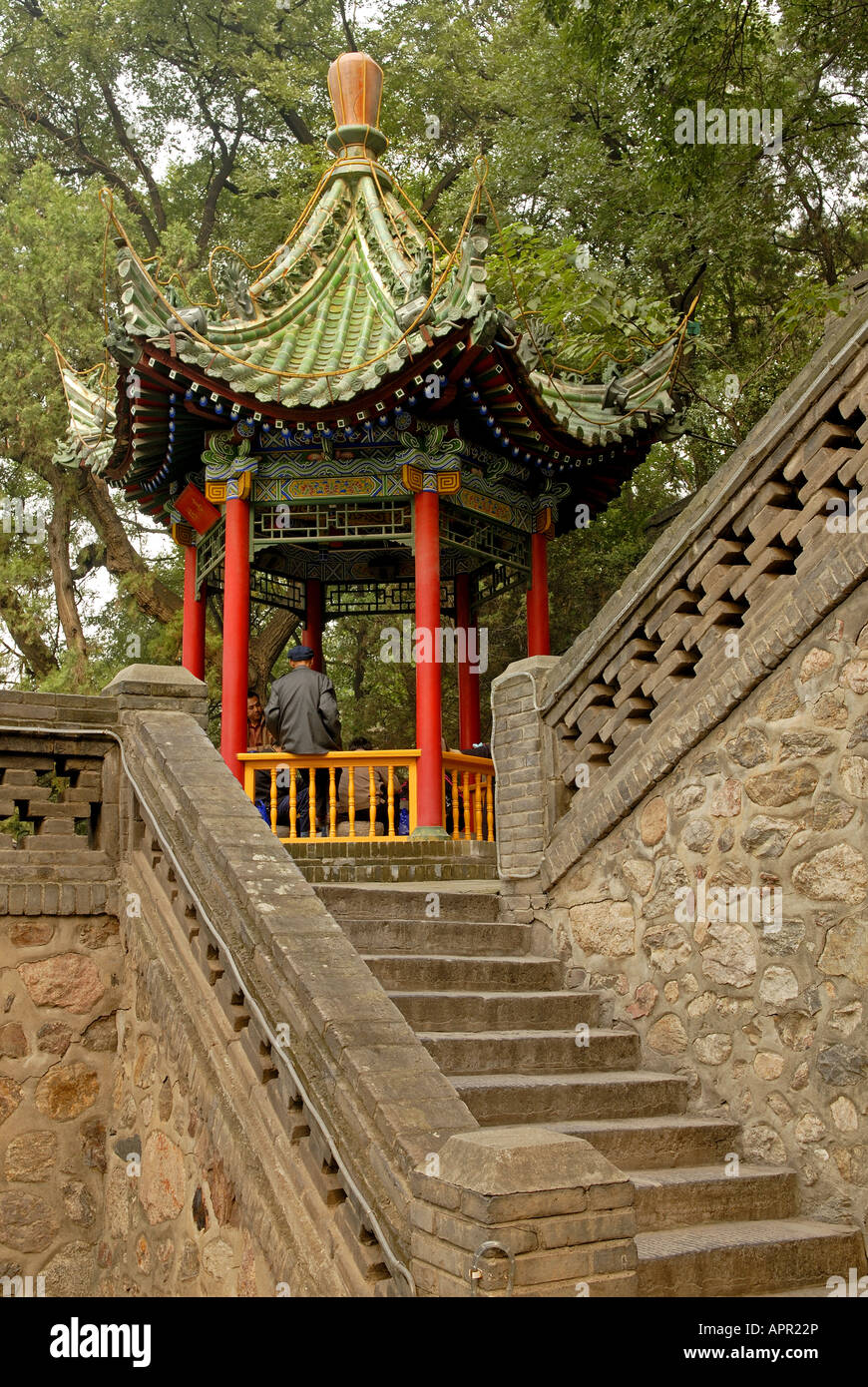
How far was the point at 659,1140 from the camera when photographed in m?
4.91

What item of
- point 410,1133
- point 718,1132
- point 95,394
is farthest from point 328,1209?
point 95,394

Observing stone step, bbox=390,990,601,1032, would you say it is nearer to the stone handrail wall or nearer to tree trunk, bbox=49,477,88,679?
the stone handrail wall

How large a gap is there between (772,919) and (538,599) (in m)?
6.37

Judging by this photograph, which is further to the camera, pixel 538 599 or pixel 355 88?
pixel 355 88

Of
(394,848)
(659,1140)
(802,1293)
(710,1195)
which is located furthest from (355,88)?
(802,1293)

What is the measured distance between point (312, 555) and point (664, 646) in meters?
7.18

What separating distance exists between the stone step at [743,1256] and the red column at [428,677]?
4717 millimetres

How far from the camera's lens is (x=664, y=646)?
5852mm

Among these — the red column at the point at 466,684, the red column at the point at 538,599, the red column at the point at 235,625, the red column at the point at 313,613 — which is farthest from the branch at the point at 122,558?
the red column at the point at 538,599

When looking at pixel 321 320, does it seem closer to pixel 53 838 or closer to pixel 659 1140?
pixel 53 838

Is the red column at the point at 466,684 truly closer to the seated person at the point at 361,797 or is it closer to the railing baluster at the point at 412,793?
the seated person at the point at 361,797

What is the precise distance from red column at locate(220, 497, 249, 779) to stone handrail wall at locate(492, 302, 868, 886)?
355cm

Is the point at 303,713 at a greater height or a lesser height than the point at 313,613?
lesser

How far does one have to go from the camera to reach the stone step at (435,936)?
5.96 m
